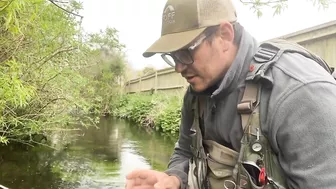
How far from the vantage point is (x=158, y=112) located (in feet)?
41.3

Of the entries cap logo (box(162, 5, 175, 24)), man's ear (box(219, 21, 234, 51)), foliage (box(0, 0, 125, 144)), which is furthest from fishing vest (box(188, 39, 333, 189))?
foliage (box(0, 0, 125, 144))

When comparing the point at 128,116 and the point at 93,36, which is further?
the point at 128,116

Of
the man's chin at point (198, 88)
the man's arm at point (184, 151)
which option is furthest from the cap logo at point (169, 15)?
the man's arm at point (184, 151)

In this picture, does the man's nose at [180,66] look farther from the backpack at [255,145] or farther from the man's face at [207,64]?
the backpack at [255,145]

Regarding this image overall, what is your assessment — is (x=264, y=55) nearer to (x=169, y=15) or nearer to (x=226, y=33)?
(x=226, y=33)

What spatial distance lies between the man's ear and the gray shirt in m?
0.07

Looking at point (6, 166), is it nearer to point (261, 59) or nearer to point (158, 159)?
point (158, 159)

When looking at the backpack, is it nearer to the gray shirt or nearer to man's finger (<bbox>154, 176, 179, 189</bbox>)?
the gray shirt

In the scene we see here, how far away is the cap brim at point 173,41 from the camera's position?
1383 mm

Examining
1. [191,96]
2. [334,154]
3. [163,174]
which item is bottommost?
[163,174]

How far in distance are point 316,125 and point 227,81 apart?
1.26 feet

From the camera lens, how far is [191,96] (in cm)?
173

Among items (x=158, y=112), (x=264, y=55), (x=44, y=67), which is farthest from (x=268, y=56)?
(x=158, y=112)

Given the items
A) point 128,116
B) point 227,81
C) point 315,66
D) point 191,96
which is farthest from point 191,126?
point 128,116
